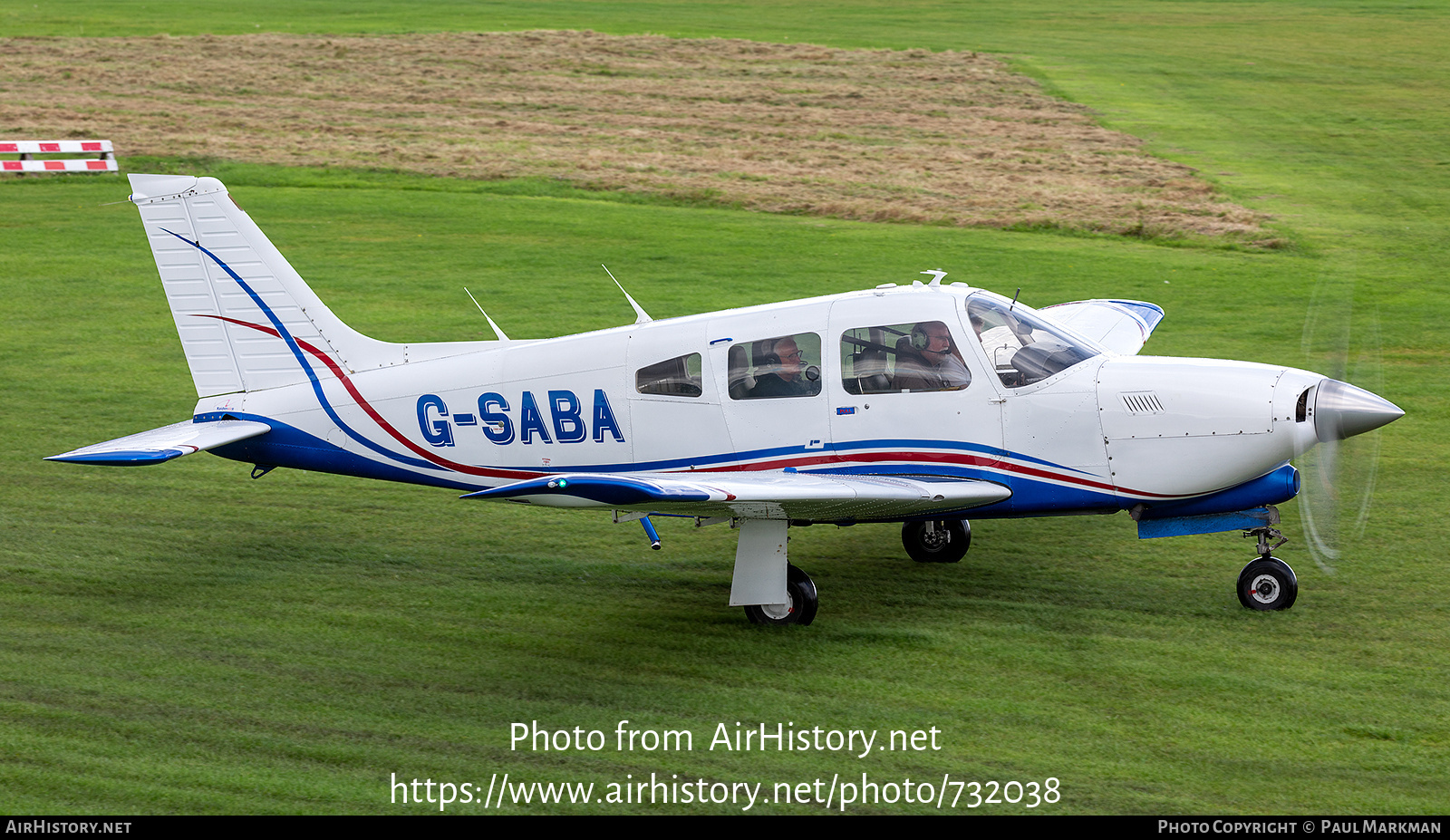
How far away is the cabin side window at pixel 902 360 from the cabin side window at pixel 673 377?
1.11 meters

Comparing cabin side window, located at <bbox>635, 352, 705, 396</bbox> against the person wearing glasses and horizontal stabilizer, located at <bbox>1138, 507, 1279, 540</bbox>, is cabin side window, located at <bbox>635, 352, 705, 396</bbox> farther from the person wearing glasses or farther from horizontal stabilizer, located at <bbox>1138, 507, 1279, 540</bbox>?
horizontal stabilizer, located at <bbox>1138, 507, 1279, 540</bbox>

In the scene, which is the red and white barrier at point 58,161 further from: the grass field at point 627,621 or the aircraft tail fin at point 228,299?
the aircraft tail fin at point 228,299

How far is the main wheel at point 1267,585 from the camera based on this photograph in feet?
32.0

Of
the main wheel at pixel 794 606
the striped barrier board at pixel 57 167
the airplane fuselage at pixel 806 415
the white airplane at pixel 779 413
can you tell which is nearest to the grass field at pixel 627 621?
the main wheel at pixel 794 606

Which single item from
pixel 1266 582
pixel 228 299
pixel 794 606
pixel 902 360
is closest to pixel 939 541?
pixel 794 606

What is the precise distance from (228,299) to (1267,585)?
8.46 metres

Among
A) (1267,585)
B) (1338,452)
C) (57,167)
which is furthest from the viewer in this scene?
(57,167)

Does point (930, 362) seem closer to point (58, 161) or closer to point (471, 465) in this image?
point (471, 465)

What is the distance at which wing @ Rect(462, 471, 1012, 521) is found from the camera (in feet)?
26.2

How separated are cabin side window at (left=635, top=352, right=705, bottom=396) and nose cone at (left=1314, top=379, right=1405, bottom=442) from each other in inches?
169

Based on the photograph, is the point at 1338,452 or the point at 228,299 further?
the point at 228,299

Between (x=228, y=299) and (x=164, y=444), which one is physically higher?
(x=228, y=299)

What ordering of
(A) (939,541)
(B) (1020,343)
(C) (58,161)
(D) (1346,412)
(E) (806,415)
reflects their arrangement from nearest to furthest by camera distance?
(D) (1346,412) → (B) (1020,343) → (E) (806,415) → (A) (939,541) → (C) (58,161)

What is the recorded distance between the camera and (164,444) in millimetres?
10203
